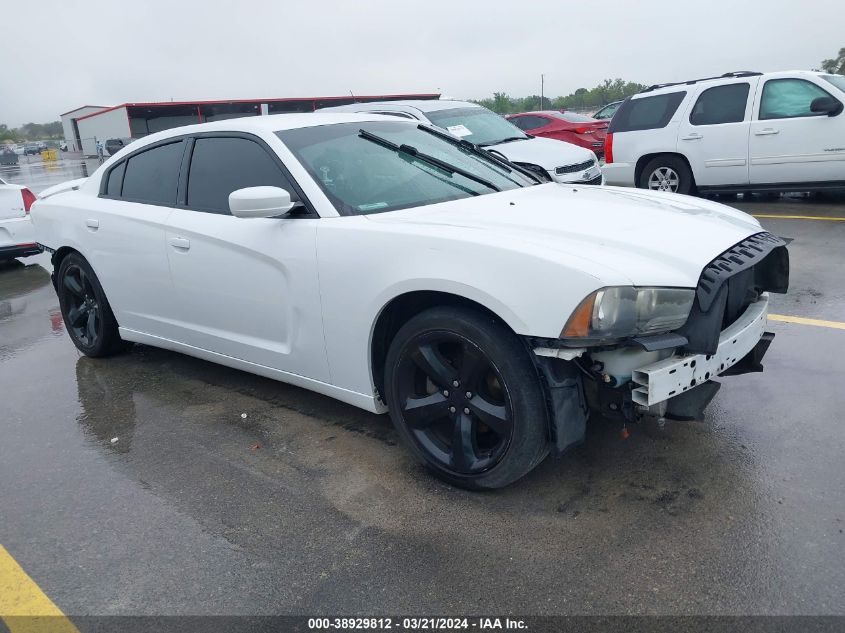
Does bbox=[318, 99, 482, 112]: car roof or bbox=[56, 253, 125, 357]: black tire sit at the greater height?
bbox=[318, 99, 482, 112]: car roof

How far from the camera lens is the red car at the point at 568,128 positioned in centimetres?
1559

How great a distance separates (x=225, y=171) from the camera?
3955 mm

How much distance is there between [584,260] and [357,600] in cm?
142

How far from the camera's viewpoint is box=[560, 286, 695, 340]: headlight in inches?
98.3

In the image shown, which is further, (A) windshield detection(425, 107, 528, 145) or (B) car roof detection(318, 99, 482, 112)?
(B) car roof detection(318, 99, 482, 112)

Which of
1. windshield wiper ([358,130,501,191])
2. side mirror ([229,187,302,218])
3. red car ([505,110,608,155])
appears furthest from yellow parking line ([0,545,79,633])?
red car ([505,110,608,155])

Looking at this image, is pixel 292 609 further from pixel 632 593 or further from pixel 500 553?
pixel 632 593

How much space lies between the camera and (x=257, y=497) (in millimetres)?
3111

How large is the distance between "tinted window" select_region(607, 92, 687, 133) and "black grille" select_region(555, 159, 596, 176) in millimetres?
1266

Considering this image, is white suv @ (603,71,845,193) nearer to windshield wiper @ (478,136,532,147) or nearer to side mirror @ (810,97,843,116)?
side mirror @ (810,97,843,116)

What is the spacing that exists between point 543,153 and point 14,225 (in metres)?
6.67

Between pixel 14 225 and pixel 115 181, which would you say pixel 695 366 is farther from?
pixel 14 225

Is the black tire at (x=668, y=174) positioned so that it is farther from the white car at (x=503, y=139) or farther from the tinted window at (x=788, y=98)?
the tinted window at (x=788, y=98)

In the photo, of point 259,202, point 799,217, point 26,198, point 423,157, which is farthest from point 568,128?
point 259,202
